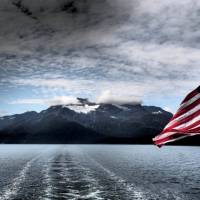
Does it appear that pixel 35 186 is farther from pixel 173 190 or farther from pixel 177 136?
pixel 177 136

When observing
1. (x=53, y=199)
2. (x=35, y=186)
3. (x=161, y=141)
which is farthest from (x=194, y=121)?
(x=35, y=186)

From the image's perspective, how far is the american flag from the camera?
56.0 ft

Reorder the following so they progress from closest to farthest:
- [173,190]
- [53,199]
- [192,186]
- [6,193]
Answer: [53,199], [6,193], [173,190], [192,186]

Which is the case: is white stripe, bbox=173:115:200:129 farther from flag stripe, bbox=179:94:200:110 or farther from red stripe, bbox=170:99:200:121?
flag stripe, bbox=179:94:200:110

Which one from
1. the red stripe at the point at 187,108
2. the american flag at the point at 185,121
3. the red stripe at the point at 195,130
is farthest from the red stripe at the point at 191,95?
the red stripe at the point at 195,130

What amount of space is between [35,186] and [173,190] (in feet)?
71.9

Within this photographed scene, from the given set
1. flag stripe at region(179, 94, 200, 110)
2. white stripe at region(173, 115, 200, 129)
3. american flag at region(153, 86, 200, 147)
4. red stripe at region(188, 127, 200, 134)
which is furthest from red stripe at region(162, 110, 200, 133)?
red stripe at region(188, 127, 200, 134)

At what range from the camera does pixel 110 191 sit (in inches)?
1929

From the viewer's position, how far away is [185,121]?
17.8 metres

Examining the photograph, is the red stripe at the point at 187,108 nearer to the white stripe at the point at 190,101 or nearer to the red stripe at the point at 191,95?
the white stripe at the point at 190,101

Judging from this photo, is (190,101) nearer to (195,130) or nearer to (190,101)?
(190,101)

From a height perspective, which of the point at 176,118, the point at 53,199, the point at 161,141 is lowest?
the point at 53,199

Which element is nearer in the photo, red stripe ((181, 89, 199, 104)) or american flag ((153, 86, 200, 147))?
american flag ((153, 86, 200, 147))

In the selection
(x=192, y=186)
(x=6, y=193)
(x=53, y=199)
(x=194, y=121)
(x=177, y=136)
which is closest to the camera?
(x=194, y=121)
